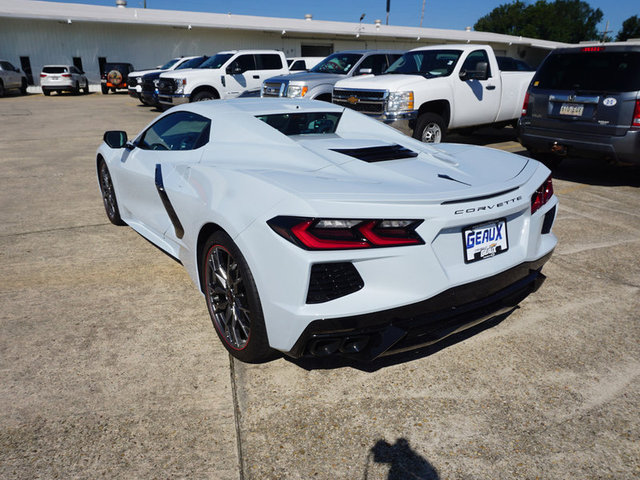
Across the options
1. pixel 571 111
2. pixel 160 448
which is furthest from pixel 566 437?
pixel 571 111

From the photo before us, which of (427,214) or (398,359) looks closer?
(427,214)

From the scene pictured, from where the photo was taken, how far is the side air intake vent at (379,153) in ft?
10.3

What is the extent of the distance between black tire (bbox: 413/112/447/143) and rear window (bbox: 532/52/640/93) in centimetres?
177

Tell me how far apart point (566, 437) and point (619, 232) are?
12.0 ft

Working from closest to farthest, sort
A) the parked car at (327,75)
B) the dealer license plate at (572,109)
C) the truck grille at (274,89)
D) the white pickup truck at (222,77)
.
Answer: the dealer license plate at (572,109), the parked car at (327,75), the truck grille at (274,89), the white pickup truck at (222,77)

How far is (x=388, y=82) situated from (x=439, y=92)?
945 millimetres

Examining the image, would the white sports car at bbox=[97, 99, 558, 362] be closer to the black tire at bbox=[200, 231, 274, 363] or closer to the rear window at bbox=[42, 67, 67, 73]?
the black tire at bbox=[200, 231, 274, 363]

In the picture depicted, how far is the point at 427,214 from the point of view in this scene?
231cm

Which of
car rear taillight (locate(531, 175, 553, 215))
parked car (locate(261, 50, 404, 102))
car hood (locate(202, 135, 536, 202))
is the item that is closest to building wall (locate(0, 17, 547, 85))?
parked car (locate(261, 50, 404, 102))

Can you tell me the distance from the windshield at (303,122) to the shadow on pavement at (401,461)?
2.30m

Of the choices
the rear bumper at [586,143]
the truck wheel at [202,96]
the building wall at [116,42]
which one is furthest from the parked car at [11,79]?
the rear bumper at [586,143]

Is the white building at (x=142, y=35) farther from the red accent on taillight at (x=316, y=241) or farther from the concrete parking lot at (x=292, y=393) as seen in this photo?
the red accent on taillight at (x=316, y=241)

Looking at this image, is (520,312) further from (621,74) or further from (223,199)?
(621,74)

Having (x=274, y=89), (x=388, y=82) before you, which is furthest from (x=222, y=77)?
(x=388, y=82)
